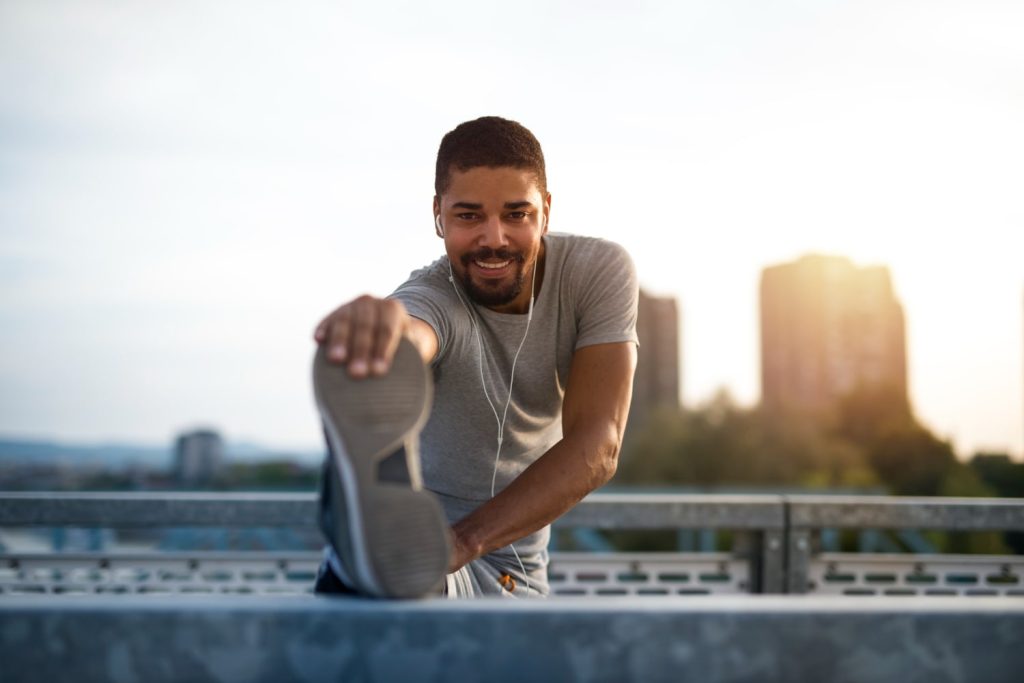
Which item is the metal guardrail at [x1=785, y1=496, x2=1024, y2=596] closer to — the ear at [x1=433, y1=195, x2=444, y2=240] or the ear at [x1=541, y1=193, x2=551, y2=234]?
the ear at [x1=541, y1=193, x2=551, y2=234]

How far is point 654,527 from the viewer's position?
11.8ft

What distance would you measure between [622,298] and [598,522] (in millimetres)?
1355

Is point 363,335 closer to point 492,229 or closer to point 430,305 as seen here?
point 430,305

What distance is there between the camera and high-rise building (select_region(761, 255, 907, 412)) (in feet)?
274

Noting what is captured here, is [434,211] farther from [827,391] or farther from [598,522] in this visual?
[827,391]

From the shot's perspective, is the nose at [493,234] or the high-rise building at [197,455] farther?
the high-rise building at [197,455]

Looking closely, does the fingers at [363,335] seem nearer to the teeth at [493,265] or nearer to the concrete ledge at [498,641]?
the concrete ledge at [498,641]

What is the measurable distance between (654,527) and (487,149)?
5.93ft

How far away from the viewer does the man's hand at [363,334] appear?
1.38 metres

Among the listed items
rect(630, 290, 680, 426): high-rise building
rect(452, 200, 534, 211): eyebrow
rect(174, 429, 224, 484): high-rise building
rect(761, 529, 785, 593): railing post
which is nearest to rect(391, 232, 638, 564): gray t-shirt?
rect(452, 200, 534, 211): eyebrow

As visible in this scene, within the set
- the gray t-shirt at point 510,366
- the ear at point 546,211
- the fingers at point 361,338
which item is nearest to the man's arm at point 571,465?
the gray t-shirt at point 510,366

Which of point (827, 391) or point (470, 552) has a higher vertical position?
point (470, 552)

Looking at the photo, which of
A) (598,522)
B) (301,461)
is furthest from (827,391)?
(598,522)

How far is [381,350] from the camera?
1.41 m
